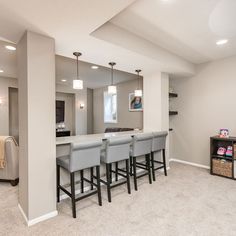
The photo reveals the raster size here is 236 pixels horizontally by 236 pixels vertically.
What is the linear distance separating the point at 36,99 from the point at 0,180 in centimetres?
224

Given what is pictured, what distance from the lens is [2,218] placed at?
211 centimetres

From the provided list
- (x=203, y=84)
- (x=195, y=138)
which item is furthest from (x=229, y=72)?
(x=195, y=138)

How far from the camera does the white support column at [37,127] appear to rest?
200 centimetres

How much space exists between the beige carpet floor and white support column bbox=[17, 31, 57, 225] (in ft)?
0.71

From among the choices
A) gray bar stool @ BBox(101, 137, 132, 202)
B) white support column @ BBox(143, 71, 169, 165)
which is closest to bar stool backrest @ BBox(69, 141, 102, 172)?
gray bar stool @ BBox(101, 137, 132, 202)

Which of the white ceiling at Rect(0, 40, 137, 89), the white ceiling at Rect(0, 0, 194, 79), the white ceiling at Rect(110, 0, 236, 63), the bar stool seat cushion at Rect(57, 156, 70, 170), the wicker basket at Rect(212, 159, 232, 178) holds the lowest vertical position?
the wicker basket at Rect(212, 159, 232, 178)

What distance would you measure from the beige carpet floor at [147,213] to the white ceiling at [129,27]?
7.63ft

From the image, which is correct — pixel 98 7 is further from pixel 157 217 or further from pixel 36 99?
pixel 157 217

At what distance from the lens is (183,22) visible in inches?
91.8

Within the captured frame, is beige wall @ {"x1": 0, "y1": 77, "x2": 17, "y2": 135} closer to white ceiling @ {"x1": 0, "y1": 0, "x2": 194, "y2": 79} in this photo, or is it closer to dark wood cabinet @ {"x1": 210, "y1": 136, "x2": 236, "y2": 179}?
white ceiling @ {"x1": 0, "y1": 0, "x2": 194, "y2": 79}

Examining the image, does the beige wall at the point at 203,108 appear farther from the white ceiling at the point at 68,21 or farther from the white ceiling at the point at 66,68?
the white ceiling at the point at 68,21

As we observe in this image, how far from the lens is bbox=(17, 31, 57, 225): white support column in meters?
2.00

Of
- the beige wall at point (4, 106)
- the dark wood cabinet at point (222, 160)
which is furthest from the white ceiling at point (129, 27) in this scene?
the beige wall at point (4, 106)

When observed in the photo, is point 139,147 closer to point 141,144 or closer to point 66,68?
point 141,144
